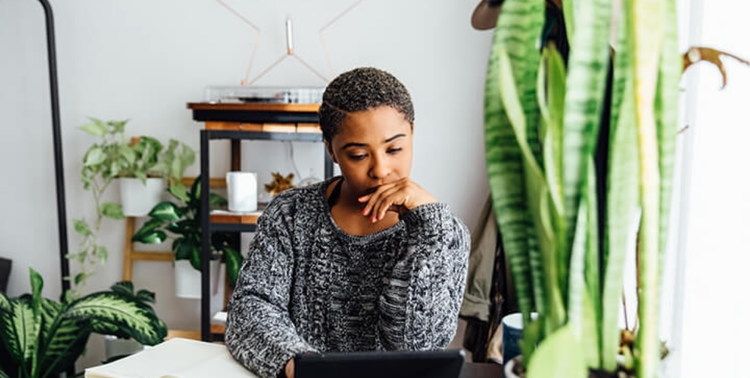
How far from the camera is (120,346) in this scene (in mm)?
2270

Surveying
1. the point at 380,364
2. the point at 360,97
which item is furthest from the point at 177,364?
the point at 360,97

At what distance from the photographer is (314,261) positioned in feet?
3.80

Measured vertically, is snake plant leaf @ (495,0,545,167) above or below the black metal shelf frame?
above

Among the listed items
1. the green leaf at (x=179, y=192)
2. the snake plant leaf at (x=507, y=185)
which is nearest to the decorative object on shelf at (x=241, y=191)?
the green leaf at (x=179, y=192)

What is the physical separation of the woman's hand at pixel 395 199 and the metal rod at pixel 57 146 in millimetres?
→ 1744

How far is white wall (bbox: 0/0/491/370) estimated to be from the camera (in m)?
2.31

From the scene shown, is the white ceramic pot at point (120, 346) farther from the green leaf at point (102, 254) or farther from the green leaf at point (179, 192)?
the green leaf at point (179, 192)

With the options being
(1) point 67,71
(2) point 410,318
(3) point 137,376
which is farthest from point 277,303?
(1) point 67,71

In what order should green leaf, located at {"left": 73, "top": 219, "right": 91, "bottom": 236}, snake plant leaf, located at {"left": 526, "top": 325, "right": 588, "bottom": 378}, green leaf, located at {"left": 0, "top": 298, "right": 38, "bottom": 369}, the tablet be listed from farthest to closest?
A: green leaf, located at {"left": 73, "top": 219, "right": 91, "bottom": 236} → green leaf, located at {"left": 0, "top": 298, "right": 38, "bottom": 369} → the tablet → snake plant leaf, located at {"left": 526, "top": 325, "right": 588, "bottom": 378}

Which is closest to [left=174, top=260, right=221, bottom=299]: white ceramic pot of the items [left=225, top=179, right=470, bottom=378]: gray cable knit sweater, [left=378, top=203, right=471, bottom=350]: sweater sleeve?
[left=225, top=179, right=470, bottom=378]: gray cable knit sweater

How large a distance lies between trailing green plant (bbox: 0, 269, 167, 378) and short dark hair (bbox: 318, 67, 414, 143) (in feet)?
3.49

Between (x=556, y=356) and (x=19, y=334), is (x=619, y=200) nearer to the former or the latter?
(x=556, y=356)

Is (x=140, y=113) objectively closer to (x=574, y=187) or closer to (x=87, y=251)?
(x=87, y=251)

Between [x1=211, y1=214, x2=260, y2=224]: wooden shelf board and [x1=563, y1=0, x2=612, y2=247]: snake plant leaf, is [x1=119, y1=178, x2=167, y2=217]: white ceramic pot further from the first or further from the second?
[x1=563, y1=0, x2=612, y2=247]: snake plant leaf
